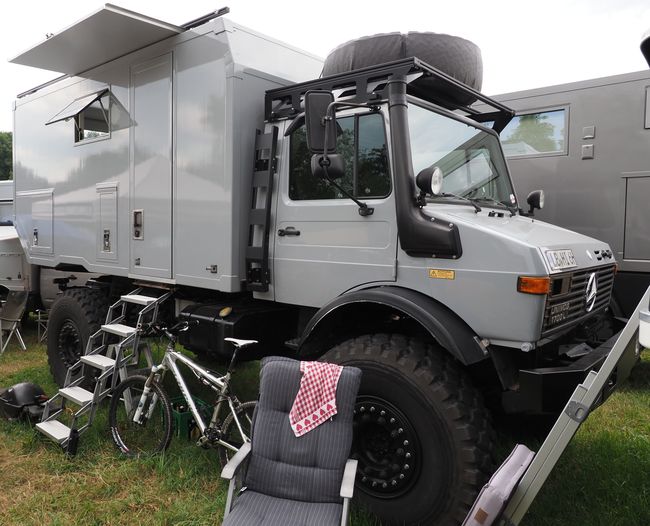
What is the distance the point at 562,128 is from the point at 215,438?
15.1 feet

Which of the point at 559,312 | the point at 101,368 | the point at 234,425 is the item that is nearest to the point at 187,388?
the point at 234,425

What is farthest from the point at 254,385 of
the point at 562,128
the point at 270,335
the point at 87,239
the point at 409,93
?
the point at 562,128

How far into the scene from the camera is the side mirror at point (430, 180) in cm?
315

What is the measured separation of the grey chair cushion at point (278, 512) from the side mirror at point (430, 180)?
1750 millimetres

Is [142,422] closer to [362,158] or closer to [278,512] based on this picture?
[278,512]

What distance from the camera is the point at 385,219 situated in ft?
11.2

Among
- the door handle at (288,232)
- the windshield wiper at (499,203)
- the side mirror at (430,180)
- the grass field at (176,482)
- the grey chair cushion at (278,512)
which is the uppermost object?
the side mirror at (430,180)

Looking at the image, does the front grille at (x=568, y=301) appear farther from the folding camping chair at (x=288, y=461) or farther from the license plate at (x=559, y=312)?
the folding camping chair at (x=288, y=461)

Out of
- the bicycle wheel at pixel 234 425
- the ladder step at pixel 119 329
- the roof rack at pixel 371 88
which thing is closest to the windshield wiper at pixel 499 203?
the roof rack at pixel 371 88

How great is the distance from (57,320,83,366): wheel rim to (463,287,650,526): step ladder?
4.56m

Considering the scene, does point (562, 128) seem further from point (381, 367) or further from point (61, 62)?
point (61, 62)

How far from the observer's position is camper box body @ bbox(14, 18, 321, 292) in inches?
160

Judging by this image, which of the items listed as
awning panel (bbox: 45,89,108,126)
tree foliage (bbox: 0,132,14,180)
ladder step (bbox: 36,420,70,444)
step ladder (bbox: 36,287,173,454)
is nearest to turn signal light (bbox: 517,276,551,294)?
step ladder (bbox: 36,287,173,454)

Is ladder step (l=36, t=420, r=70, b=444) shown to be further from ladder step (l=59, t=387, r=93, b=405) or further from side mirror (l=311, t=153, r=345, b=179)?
side mirror (l=311, t=153, r=345, b=179)
